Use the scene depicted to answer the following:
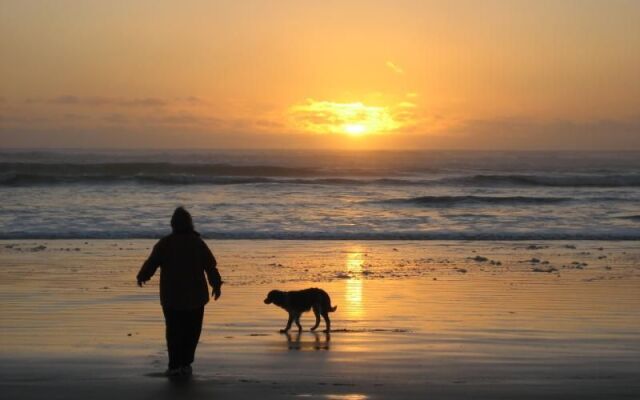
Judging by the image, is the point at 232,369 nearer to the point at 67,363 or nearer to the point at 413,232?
the point at 67,363

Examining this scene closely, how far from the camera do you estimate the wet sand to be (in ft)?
21.0

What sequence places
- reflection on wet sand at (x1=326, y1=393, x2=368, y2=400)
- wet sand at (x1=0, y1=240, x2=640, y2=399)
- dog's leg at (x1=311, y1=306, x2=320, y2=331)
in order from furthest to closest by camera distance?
dog's leg at (x1=311, y1=306, x2=320, y2=331), wet sand at (x1=0, y1=240, x2=640, y2=399), reflection on wet sand at (x1=326, y1=393, x2=368, y2=400)

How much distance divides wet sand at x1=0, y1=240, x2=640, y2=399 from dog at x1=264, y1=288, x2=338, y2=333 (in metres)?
0.23

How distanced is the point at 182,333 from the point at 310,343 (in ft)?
5.46

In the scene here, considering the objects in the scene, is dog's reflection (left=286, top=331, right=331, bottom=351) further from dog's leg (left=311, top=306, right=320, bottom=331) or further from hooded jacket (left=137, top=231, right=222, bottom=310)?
hooded jacket (left=137, top=231, right=222, bottom=310)

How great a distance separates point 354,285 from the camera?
12.1 m

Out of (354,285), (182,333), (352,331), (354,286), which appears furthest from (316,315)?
(354,285)

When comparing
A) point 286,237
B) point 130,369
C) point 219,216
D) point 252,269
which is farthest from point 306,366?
point 219,216

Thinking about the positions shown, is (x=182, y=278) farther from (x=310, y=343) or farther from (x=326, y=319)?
(x=326, y=319)

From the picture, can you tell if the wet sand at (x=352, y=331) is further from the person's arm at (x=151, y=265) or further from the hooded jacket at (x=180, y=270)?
the person's arm at (x=151, y=265)

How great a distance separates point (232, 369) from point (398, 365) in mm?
1282

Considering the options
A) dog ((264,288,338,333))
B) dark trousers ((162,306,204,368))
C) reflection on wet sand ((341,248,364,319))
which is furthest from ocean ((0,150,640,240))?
dark trousers ((162,306,204,368))

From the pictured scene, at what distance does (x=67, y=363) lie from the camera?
23.1 ft

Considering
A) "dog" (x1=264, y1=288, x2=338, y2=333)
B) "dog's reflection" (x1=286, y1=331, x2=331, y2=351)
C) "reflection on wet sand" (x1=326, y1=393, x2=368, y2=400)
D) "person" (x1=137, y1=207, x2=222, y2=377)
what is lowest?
"dog's reflection" (x1=286, y1=331, x2=331, y2=351)
